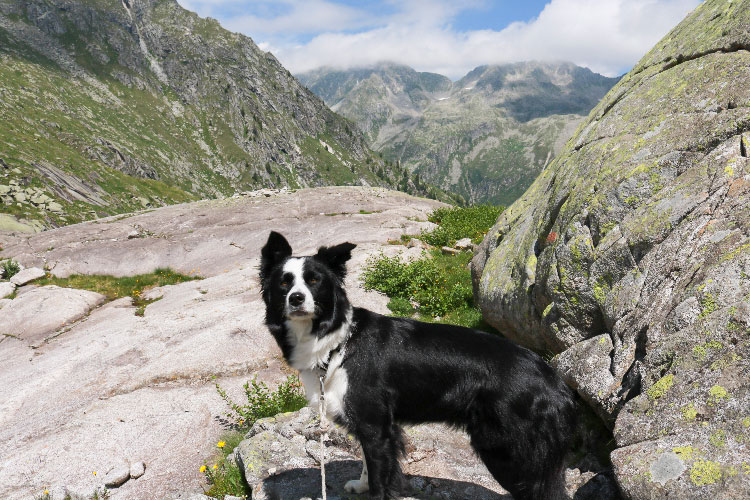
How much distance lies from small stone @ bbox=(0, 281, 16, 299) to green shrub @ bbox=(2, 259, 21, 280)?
1134 millimetres

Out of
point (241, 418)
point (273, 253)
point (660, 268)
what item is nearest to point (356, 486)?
point (273, 253)

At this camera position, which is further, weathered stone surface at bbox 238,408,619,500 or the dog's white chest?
weathered stone surface at bbox 238,408,619,500

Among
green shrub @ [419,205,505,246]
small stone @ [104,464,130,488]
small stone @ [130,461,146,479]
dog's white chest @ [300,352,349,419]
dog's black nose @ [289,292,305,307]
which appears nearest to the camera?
dog's black nose @ [289,292,305,307]

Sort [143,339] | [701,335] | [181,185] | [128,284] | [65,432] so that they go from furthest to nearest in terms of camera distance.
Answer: [181,185], [128,284], [143,339], [65,432], [701,335]

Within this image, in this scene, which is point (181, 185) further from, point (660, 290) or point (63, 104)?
point (660, 290)

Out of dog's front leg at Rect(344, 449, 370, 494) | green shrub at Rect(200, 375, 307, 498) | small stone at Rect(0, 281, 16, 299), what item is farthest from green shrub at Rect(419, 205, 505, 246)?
small stone at Rect(0, 281, 16, 299)


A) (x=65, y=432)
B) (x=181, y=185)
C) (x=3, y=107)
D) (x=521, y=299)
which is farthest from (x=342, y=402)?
(x=181, y=185)

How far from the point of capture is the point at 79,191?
236 feet

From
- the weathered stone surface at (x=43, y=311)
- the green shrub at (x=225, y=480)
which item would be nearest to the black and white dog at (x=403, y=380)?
the green shrub at (x=225, y=480)

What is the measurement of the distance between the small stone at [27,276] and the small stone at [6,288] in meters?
0.28

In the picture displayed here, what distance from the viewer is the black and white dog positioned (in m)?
4.79

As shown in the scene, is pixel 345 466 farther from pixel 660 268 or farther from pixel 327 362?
pixel 660 268

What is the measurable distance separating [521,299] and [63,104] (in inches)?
8109

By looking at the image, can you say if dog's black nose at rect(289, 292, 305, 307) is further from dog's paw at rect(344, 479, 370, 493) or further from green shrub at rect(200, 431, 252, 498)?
green shrub at rect(200, 431, 252, 498)
